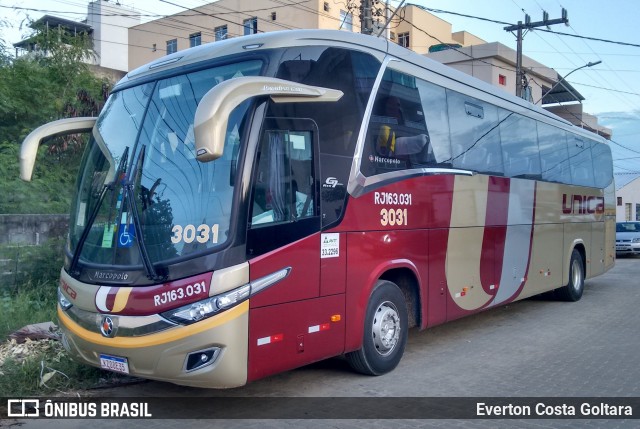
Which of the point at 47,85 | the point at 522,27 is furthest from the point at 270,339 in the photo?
the point at 522,27

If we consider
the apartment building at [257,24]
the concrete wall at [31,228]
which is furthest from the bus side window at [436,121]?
the apartment building at [257,24]

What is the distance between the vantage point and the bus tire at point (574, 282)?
42.9ft

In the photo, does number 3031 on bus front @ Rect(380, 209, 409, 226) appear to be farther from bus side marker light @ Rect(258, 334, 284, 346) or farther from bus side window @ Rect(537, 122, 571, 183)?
bus side window @ Rect(537, 122, 571, 183)

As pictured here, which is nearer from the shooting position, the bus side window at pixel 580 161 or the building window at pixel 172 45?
the bus side window at pixel 580 161

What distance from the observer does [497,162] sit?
33.2 ft

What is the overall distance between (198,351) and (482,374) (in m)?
3.62

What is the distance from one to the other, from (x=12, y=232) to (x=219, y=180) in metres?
6.85

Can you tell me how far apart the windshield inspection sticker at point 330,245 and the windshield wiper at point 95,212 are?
2.04 meters

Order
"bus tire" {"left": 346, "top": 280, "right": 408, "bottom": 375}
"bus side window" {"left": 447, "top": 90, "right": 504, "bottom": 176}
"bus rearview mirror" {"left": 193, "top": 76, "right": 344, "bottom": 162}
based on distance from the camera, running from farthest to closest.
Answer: "bus side window" {"left": 447, "top": 90, "right": 504, "bottom": 176} < "bus tire" {"left": 346, "top": 280, "right": 408, "bottom": 375} < "bus rearview mirror" {"left": 193, "top": 76, "right": 344, "bottom": 162}

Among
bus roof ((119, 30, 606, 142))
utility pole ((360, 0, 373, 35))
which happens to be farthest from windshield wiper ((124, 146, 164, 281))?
utility pole ((360, 0, 373, 35))

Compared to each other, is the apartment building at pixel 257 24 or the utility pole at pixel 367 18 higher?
the apartment building at pixel 257 24

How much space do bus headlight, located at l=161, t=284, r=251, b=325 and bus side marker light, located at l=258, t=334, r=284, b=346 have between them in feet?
1.57

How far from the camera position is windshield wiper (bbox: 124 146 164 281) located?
5406 millimetres

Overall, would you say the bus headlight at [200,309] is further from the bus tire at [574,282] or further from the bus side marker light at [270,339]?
the bus tire at [574,282]
